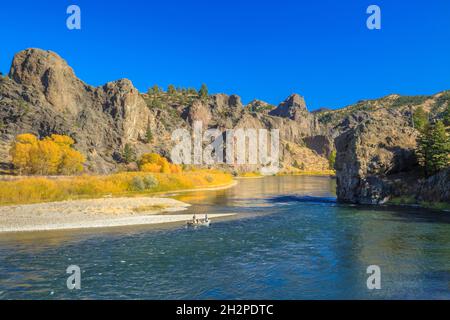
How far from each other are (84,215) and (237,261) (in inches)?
1222

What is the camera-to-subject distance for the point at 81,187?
251ft

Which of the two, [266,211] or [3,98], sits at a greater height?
[3,98]

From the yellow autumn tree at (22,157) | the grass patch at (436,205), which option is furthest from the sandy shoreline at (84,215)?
the yellow autumn tree at (22,157)

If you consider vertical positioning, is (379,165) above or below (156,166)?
below

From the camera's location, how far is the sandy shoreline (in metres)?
45.7

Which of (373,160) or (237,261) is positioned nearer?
(237,261)

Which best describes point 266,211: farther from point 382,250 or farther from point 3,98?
point 3,98

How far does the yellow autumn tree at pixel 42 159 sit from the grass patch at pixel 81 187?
96.6 feet

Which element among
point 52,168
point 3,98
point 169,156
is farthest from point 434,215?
point 3,98

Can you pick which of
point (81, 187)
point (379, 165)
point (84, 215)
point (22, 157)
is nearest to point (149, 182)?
point (81, 187)

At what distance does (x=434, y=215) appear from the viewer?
5300 centimetres

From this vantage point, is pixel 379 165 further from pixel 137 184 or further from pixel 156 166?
pixel 156 166

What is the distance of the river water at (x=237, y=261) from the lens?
75.4ft

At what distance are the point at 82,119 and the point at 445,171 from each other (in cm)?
17379
